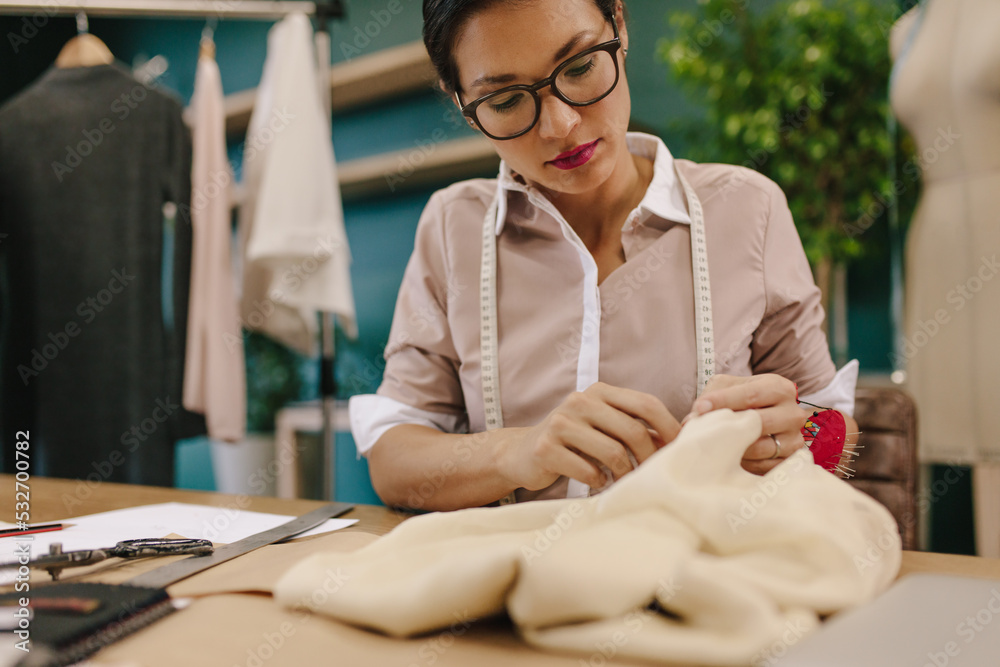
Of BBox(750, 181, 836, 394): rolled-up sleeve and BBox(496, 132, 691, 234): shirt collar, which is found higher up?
BBox(496, 132, 691, 234): shirt collar

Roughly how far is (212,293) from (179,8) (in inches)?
32.9

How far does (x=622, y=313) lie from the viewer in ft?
3.39

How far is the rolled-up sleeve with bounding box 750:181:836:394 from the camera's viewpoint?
1.03 m

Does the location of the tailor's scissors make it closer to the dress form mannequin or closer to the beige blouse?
the beige blouse

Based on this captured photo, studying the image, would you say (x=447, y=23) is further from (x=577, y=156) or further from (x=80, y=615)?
(x=80, y=615)

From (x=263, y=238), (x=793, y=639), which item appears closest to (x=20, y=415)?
(x=263, y=238)

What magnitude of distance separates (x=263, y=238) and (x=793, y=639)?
6.22 feet

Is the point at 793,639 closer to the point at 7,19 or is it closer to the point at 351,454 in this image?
the point at 351,454

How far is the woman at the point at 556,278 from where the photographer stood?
36.6 inches

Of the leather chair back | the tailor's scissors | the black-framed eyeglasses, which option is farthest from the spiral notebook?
the leather chair back

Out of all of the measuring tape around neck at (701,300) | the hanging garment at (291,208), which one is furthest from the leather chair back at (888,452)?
the hanging garment at (291,208)

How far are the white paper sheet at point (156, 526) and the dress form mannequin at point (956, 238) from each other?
1.43 meters

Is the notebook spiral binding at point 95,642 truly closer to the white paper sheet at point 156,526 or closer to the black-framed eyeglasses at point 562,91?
the white paper sheet at point 156,526

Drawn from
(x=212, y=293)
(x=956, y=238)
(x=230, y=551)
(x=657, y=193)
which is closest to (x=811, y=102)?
(x=956, y=238)
